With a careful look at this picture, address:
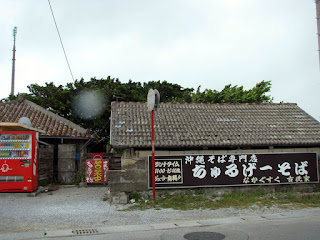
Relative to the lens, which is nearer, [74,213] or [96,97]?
[74,213]

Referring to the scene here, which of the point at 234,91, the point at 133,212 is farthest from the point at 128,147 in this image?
the point at 234,91

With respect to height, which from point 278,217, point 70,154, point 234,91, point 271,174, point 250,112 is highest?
point 234,91

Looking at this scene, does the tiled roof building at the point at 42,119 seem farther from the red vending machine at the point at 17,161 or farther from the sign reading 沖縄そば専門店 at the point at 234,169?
the sign reading 沖縄そば専門店 at the point at 234,169

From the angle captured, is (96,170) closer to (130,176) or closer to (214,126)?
(130,176)

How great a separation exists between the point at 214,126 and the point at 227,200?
11.0 ft

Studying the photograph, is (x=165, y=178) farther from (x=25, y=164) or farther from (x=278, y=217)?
(x=25, y=164)

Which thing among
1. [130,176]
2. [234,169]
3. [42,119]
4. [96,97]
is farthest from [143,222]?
[96,97]

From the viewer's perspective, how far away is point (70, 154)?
15.1 metres

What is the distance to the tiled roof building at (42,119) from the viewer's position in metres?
15.5

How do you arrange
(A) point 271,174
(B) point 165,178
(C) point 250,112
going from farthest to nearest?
(C) point 250,112 < (A) point 271,174 < (B) point 165,178

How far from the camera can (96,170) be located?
556 inches

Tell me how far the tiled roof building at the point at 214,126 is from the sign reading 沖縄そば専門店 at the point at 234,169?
48cm

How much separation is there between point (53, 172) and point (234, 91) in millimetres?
15459

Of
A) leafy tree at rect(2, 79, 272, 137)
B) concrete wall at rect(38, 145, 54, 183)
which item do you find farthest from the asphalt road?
leafy tree at rect(2, 79, 272, 137)
